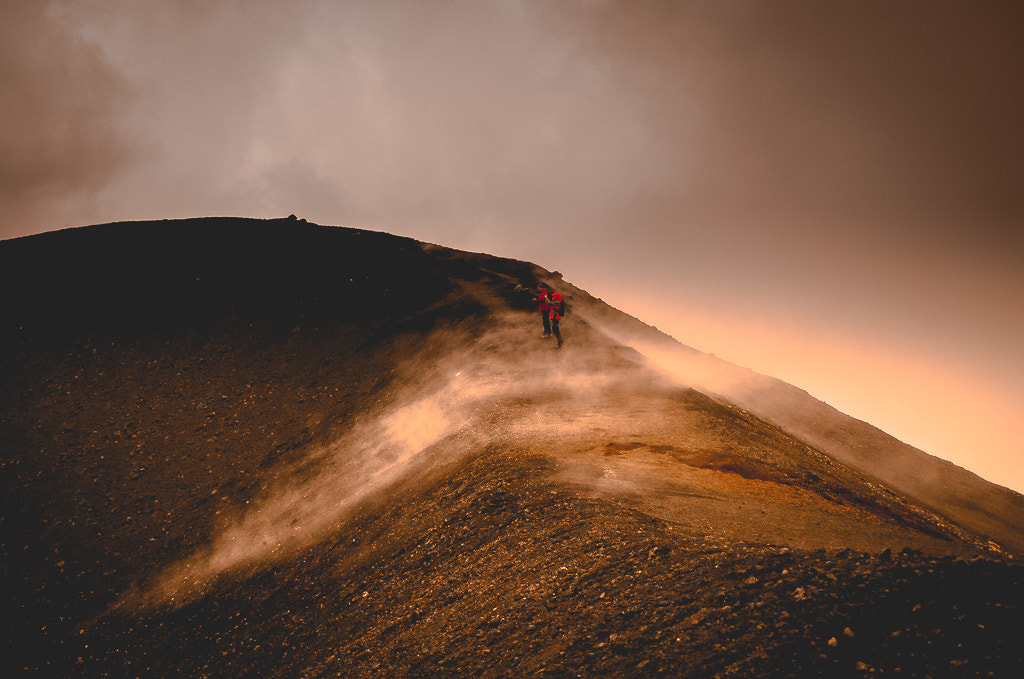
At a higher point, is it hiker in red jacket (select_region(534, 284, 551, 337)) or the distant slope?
hiker in red jacket (select_region(534, 284, 551, 337))

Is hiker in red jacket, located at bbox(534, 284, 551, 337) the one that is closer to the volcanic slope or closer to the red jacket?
the red jacket

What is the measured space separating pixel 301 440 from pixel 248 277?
15736mm

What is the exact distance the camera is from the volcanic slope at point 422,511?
6.27 meters

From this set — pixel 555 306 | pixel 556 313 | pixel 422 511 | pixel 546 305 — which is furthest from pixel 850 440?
pixel 422 511

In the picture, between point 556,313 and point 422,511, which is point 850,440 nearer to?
point 556,313

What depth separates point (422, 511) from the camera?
37.9 feet

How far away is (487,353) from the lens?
20.2m

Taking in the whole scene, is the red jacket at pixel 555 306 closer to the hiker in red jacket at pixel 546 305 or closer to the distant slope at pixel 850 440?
the hiker in red jacket at pixel 546 305

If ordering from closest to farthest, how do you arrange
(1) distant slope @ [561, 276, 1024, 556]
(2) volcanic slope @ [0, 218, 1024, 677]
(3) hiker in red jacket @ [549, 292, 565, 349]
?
(2) volcanic slope @ [0, 218, 1024, 677] → (1) distant slope @ [561, 276, 1024, 556] → (3) hiker in red jacket @ [549, 292, 565, 349]

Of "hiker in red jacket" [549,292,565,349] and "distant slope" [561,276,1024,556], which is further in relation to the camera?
"hiker in red jacket" [549,292,565,349]

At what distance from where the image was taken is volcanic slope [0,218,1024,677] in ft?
20.6

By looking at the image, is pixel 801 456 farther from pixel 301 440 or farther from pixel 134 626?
pixel 134 626

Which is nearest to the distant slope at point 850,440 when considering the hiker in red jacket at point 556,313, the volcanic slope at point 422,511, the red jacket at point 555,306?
the volcanic slope at point 422,511

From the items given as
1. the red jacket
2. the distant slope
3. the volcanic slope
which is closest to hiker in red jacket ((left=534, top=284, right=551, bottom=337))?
the red jacket
